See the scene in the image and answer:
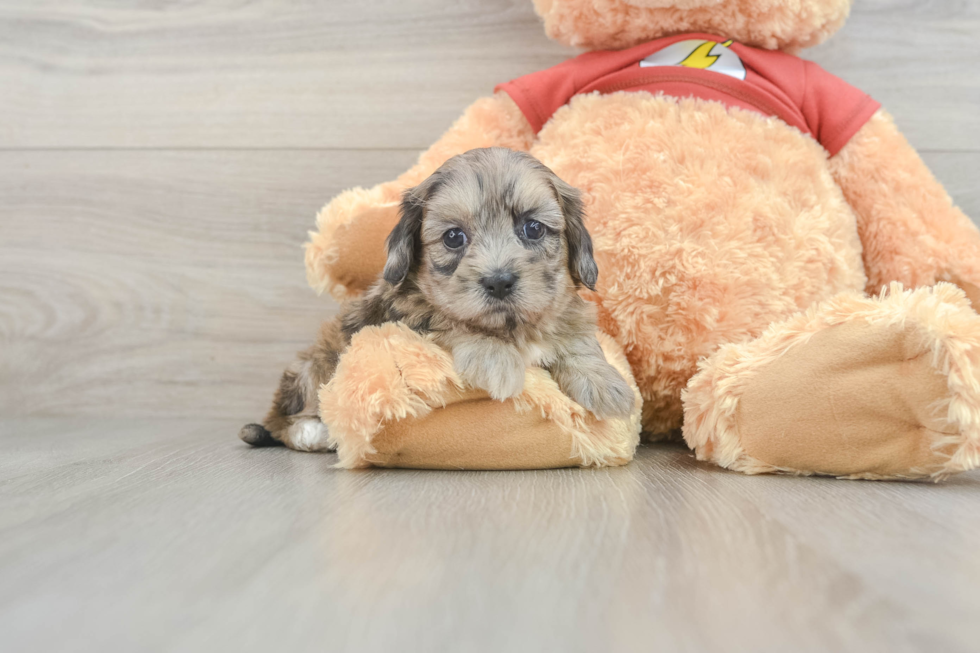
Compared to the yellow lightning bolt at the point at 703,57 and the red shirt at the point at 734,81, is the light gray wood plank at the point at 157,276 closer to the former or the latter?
the red shirt at the point at 734,81

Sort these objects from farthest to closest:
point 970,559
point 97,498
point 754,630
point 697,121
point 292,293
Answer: point 292,293, point 697,121, point 97,498, point 970,559, point 754,630

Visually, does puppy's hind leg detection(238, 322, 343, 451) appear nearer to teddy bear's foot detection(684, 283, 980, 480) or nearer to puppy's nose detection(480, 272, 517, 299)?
puppy's nose detection(480, 272, 517, 299)

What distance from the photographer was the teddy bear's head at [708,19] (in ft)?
5.11

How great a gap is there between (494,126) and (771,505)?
3.61 feet

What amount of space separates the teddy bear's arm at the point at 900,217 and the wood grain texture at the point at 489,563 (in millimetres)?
499

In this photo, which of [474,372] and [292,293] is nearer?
[474,372]

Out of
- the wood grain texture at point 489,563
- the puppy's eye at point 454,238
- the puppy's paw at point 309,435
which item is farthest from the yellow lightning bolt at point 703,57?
the puppy's paw at point 309,435

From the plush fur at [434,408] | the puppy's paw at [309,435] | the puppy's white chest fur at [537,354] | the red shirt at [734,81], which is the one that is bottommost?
the puppy's paw at [309,435]

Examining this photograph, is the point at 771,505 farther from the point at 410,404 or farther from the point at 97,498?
the point at 97,498

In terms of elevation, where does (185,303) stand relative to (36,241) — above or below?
below

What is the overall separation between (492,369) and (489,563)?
0.49 metres

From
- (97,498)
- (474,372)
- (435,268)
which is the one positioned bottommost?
(97,498)

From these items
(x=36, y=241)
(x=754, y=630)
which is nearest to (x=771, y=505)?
(x=754, y=630)

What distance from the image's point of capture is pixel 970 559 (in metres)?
0.79
